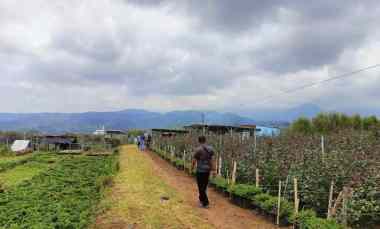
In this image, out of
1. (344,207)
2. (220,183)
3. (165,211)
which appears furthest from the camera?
(220,183)

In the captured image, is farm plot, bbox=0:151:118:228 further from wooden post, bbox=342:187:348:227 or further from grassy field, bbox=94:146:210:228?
wooden post, bbox=342:187:348:227

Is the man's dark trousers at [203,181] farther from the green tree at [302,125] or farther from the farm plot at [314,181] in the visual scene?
the green tree at [302,125]

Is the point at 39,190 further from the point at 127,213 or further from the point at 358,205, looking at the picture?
the point at 358,205

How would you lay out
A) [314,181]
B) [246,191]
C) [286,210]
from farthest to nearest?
[246,191] < [286,210] < [314,181]

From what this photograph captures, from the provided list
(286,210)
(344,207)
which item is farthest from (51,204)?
(344,207)

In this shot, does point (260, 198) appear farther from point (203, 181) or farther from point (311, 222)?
point (311, 222)

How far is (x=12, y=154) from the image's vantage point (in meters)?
31.0

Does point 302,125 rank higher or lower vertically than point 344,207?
higher

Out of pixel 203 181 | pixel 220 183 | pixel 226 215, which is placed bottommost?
pixel 226 215

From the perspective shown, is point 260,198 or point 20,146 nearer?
point 260,198

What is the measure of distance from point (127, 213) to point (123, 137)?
4430 cm

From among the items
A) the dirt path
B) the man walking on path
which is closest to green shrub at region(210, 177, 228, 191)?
the dirt path

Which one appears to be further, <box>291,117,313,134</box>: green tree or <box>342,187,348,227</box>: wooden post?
<box>291,117,313,134</box>: green tree

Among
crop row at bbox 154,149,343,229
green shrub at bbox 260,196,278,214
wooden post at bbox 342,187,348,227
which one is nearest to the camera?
wooden post at bbox 342,187,348,227
